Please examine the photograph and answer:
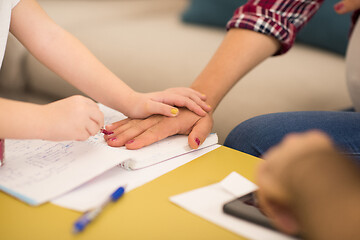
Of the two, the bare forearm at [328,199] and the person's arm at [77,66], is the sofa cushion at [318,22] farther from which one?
the bare forearm at [328,199]

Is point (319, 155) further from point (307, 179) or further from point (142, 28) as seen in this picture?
point (142, 28)

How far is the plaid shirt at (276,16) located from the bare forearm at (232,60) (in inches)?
0.8

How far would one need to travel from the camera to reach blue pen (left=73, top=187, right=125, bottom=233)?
0.46m

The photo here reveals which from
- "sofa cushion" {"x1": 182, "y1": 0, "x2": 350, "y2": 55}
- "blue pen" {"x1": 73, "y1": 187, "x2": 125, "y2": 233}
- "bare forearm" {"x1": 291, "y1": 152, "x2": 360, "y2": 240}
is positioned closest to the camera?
"bare forearm" {"x1": 291, "y1": 152, "x2": 360, "y2": 240}

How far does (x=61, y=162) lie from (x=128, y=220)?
16cm

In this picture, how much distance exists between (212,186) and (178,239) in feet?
0.42

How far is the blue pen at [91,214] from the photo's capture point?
1.50 ft

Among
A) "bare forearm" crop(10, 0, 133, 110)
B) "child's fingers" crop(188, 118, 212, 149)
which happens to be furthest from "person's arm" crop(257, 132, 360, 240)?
"bare forearm" crop(10, 0, 133, 110)

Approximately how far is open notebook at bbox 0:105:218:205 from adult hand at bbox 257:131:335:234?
0.27 meters

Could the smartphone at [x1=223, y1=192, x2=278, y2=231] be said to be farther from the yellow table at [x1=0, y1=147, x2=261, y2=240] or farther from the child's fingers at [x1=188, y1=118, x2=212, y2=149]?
the child's fingers at [x1=188, y1=118, x2=212, y2=149]

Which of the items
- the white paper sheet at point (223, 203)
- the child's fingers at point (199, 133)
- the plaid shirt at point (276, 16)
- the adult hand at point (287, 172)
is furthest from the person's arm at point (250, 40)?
the adult hand at point (287, 172)

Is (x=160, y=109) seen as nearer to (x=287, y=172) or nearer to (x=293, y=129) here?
(x=293, y=129)

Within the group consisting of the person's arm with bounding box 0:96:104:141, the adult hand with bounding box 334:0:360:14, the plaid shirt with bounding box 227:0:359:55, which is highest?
the adult hand with bounding box 334:0:360:14

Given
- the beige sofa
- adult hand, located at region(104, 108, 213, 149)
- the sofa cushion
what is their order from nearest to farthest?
adult hand, located at region(104, 108, 213, 149) → the beige sofa → the sofa cushion
